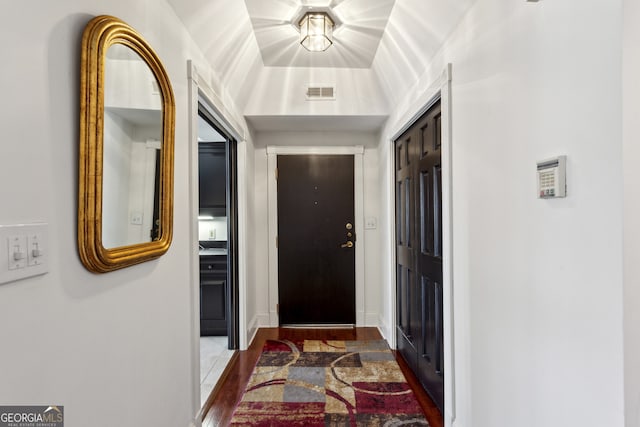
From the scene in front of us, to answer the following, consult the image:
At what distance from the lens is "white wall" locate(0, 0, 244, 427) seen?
0.73 meters

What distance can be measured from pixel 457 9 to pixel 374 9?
2.26ft

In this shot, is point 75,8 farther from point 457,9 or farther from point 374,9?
point 374,9

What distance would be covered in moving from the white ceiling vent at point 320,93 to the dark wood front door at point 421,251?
76cm

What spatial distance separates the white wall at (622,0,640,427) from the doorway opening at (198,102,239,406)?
2.26m

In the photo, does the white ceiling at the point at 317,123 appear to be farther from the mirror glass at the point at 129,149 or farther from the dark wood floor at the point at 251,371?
the dark wood floor at the point at 251,371

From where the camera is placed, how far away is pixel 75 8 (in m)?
0.92

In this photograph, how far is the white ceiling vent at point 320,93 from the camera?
300cm

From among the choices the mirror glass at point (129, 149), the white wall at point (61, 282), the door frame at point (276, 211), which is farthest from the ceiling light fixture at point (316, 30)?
the door frame at point (276, 211)

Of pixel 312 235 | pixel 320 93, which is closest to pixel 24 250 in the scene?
pixel 320 93

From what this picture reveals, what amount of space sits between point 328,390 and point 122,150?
79.2 inches

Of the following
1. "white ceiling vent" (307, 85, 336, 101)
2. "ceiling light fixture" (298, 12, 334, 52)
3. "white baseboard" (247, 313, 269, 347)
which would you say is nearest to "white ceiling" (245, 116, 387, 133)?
"white ceiling vent" (307, 85, 336, 101)

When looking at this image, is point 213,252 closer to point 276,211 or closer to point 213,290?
point 213,290

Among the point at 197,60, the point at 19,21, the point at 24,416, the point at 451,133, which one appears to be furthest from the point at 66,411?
the point at 451,133

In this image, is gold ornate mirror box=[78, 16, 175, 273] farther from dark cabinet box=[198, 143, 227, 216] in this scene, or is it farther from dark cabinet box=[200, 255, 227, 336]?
dark cabinet box=[198, 143, 227, 216]
